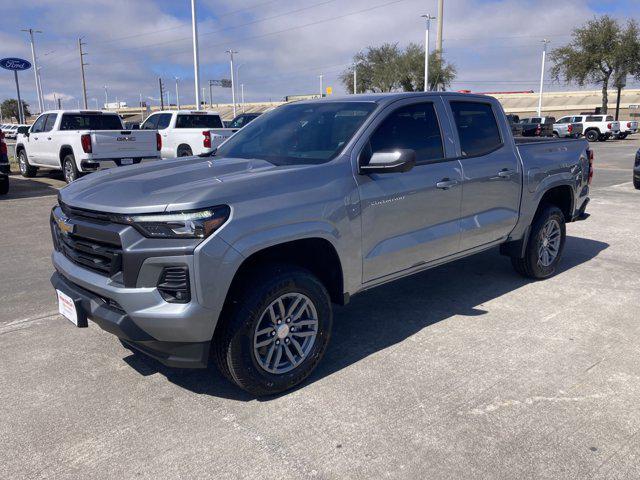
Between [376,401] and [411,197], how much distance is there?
154cm

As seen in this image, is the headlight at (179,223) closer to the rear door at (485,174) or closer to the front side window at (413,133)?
the front side window at (413,133)

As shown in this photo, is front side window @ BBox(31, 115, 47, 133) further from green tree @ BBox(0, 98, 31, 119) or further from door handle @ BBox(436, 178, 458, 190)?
green tree @ BBox(0, 98, 31, 119)

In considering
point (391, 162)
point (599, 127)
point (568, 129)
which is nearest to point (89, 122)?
point (391, 162)

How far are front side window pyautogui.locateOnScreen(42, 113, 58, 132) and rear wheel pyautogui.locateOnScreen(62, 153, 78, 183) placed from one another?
1.37 metres

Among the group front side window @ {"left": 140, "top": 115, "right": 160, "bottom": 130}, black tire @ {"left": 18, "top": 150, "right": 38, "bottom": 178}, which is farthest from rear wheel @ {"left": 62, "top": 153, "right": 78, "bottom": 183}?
front side window @ {"left": 140, "top": 115, "right": 160, "bottom": 130}

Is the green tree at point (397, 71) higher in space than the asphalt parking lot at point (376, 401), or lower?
higher

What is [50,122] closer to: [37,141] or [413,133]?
[37,141]

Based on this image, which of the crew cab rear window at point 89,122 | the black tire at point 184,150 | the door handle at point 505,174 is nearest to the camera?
the door handle at point 505,174

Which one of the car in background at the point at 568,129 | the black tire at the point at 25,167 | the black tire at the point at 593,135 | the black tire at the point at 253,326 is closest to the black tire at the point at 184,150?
the black tire at the point at 25,167

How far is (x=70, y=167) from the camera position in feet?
43.8

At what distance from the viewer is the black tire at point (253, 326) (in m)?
3.24

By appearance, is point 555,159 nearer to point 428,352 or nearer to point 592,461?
point 428,352

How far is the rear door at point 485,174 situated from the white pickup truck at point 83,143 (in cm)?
967

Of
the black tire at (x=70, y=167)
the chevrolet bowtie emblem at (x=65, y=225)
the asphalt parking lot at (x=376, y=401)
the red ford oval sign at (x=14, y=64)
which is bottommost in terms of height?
the asphalt parking lot at (x=376, y=401)
